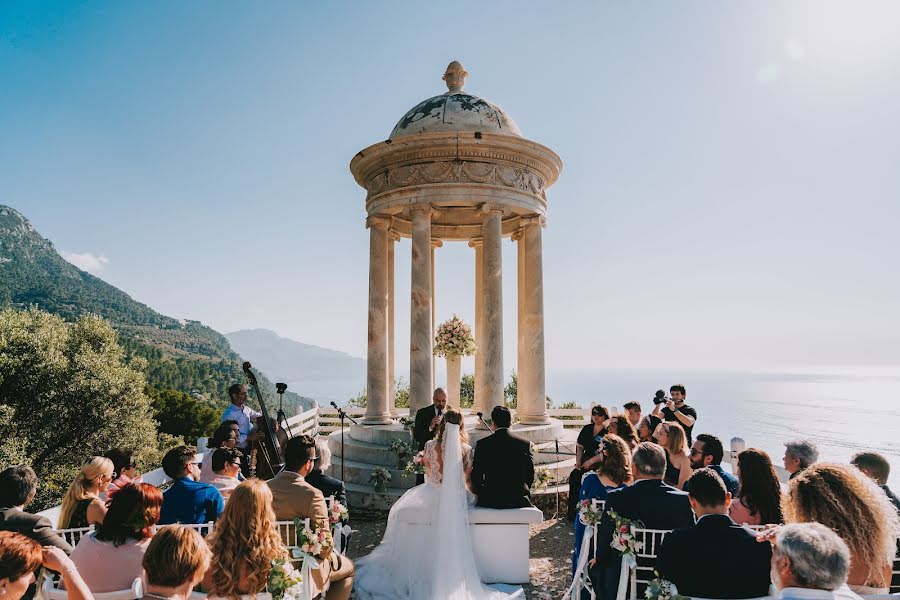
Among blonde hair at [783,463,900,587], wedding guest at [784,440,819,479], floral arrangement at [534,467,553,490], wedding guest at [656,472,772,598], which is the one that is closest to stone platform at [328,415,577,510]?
floral arrangement at [534,467,553,490]

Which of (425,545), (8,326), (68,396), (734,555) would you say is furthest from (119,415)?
(734,555)

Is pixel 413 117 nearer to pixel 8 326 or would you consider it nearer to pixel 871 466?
pixel 871 466

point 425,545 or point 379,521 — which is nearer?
point 425,545

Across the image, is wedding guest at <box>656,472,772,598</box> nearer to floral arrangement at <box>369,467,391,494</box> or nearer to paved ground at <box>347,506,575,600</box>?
paved ground at <box>347,506,575,600</box>

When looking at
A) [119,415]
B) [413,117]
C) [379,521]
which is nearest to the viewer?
[379,521]

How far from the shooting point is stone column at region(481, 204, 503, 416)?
16594mm

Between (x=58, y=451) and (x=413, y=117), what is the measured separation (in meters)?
33.0

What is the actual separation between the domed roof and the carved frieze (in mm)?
1190

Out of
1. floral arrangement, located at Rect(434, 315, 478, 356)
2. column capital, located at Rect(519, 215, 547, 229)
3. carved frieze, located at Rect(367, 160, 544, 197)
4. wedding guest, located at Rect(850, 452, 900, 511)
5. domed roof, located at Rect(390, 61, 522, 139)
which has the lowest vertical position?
wedding guest, located at Rect(850, 452, 900, 511)

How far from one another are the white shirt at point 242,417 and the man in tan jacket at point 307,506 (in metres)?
6.61

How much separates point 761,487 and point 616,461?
71.9 inches

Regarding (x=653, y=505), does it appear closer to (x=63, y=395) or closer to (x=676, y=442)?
(x=676, y=442)

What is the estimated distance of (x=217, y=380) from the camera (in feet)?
363

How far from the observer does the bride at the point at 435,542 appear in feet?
27.9
